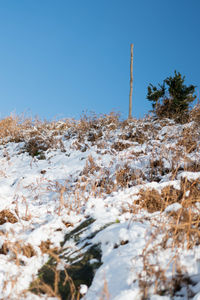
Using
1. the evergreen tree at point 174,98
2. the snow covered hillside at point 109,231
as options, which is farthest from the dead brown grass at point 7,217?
the evergreen tree at point 174,98

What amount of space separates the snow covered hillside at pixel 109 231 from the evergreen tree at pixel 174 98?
4.88ft

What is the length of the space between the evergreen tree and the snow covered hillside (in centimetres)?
149

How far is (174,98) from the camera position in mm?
8602

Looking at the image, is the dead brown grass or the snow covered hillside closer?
the snow covered hillside

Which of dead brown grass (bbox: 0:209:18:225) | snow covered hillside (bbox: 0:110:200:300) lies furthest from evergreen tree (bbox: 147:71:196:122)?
dead brown grass (bbox: 0:209:18:225)

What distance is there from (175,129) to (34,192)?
4.33 m

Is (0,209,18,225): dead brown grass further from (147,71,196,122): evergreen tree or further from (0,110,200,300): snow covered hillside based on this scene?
(147,71,196,122): evergreen tree

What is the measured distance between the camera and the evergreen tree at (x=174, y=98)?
8.29m

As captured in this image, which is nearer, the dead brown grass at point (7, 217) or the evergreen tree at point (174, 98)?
the dead brown grass at point (7, 217)

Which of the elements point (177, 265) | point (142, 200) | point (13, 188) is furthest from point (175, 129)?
point (177, 265)

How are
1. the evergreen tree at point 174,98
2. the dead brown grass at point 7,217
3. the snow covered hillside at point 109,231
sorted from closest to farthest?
the snow covered hillside at point 109,231 < the dead brown grass at point 7,217 < the evergreen tree at point 174,98

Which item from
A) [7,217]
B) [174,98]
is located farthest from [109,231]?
[174,98]

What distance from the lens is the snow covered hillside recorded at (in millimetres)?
1846

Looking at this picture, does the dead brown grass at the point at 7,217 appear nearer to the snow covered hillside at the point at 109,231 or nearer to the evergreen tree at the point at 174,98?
the snow covered hillside at the point at 109,231
